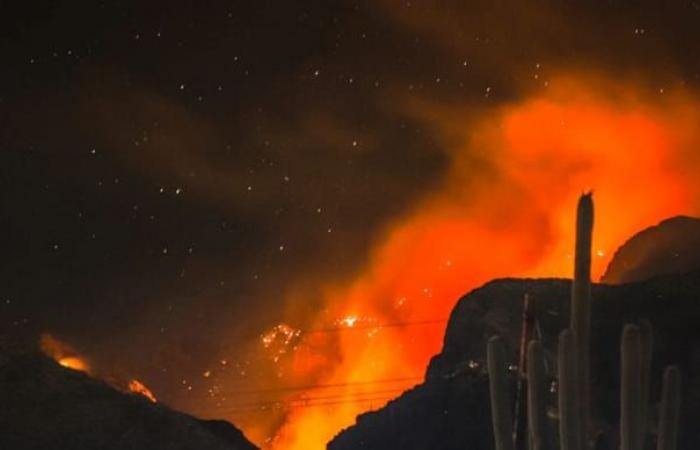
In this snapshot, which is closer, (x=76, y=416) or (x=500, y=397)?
(x=500, y=397)

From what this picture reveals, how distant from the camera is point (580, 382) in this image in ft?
38.5

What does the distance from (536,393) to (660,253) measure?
30071 mm

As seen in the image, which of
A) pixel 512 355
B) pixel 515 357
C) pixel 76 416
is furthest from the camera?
pixel 515 357

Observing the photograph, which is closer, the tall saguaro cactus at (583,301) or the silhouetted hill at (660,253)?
the tall saguaro cactus at (583,301)

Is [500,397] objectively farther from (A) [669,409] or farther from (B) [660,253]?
(B) [660,253]

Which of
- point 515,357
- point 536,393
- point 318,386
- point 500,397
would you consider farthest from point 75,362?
point 536,393

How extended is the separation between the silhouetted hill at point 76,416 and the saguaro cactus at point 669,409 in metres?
16.4

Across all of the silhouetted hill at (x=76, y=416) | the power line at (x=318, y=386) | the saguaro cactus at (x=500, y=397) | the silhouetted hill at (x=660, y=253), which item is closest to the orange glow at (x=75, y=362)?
the silhouetted hill at (x=76, y=416)

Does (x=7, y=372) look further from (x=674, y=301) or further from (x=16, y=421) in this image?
(x=674, y=301)

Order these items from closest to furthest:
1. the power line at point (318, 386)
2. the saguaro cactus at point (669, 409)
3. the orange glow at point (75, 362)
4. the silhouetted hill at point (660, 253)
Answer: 1. the saguaro cactus at point (669, 409)
2. the silhouetted hill at point (660, 253)
3. the orange glow at point (75, 362)
4. the power line at point (318, 386)

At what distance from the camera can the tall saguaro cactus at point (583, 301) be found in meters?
11.7

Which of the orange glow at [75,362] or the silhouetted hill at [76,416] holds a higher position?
the orange glow at [75,362]

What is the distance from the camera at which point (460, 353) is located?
32.2 metres

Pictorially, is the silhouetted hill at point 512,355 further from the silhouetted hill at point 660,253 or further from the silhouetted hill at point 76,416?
the silhouetted hill at point 660,253
